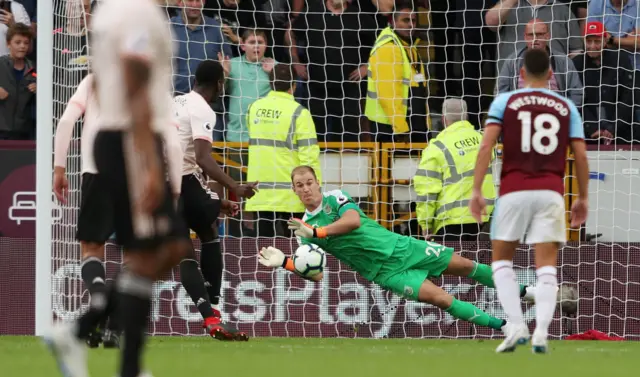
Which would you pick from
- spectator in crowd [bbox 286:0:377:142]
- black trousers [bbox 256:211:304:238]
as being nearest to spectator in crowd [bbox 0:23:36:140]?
black trousers [bbox 256:211:304:238]

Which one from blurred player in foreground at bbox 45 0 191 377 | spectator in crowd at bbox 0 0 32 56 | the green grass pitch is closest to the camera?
blurred player in foreground at bbox 45 0 191 377

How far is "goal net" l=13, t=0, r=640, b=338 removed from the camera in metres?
12.2

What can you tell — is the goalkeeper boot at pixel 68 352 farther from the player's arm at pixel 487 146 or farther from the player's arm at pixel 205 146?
the player's arm at pixel 205 146

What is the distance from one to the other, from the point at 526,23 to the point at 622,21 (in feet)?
3.02

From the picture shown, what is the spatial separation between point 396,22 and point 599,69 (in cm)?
198

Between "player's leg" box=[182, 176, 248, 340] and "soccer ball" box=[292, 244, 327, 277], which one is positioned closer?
"player's leg" box=[182, 176, 248, 340]

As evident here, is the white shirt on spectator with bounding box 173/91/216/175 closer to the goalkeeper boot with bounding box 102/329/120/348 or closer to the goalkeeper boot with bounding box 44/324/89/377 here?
the goalkeeper boot with bounding box 102/329/120/348

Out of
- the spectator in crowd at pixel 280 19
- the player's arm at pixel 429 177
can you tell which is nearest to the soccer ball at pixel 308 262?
the player's arm at pixel 429 177

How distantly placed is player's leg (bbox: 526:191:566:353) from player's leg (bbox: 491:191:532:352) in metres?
0.07

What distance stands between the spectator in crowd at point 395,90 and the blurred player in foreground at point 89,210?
465 centimetres

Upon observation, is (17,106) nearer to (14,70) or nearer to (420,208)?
(14,70)

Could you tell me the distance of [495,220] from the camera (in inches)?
339

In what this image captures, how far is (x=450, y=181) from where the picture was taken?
1239 centimetres

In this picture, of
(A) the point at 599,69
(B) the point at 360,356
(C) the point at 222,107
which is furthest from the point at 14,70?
(B) the point at 360,356
